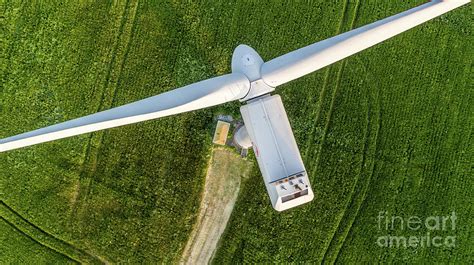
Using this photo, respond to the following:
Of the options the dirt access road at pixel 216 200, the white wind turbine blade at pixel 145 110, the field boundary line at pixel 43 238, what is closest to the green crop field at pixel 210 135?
the field boundary line at pixel 43 238

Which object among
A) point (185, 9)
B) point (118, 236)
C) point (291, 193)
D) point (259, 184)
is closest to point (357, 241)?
point (259, 184)

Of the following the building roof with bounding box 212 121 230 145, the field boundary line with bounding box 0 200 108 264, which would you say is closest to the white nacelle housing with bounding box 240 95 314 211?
the building roof with bounding box 212 121 230 145

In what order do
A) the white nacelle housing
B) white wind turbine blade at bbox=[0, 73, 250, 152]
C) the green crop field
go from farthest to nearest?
the green crop field, the white nacelle housing, white wind turbine blade at bbox=[0, 73, 250, 152]

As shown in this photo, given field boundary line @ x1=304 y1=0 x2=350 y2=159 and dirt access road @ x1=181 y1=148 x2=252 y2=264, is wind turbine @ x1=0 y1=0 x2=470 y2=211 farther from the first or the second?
field boundary line @ x1=304 y1=0 x2=350 y2=159

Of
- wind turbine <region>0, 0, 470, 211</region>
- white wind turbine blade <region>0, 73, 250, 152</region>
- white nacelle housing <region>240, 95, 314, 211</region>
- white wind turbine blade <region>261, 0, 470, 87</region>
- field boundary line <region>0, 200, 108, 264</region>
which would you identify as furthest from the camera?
field boundary line <region>0, 200, 108, 264</region>

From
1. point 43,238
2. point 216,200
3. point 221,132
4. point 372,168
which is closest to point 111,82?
point 221,132

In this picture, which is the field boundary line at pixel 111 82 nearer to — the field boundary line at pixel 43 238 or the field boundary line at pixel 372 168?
the field boundary line at pixel 43 238

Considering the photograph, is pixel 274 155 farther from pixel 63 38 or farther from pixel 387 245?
pixel 63 38
